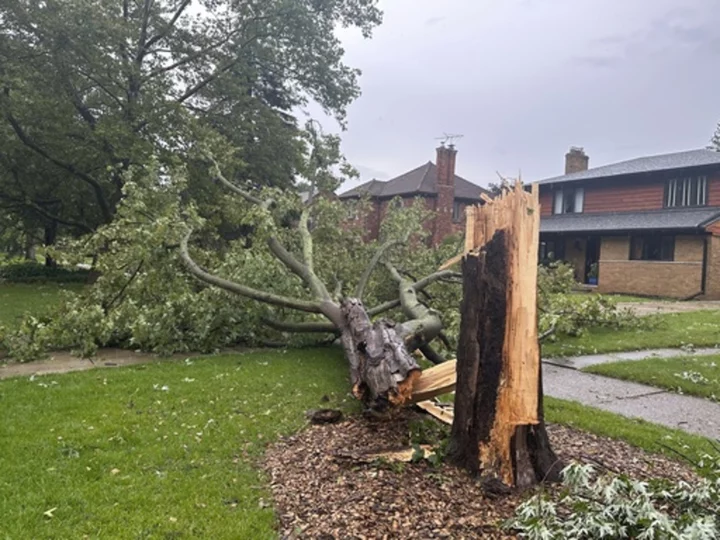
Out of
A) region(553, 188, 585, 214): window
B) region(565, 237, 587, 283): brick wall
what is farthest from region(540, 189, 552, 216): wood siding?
region(565, 237, 587, 283): brick wall

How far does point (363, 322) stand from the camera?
5082 mm

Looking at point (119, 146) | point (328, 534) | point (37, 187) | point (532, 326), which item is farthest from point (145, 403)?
point (37, 187)

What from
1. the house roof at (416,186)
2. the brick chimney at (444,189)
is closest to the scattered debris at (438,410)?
the brick chimney at (444,189)

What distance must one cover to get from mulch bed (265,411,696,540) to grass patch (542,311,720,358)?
4.20m

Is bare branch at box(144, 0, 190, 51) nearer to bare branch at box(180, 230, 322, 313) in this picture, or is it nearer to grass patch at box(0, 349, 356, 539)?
bare branch at box(180, 230, 322, 313)

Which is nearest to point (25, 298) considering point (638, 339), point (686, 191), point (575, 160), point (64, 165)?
point (64, 165)

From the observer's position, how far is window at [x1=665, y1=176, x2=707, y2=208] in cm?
2028

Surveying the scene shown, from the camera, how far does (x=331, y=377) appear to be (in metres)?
5.69

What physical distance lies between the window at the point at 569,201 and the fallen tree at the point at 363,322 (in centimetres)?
1852

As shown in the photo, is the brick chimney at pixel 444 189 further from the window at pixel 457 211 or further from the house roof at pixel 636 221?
the house roof at pixel 636 221

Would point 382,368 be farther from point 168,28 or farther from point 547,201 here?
point 547,201

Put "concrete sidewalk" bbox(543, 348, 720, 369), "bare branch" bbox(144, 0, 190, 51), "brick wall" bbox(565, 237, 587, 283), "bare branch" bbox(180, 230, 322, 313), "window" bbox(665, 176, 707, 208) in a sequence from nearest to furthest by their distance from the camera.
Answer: "bare branch" bbox(180, 230, 322, 313), "concrete sidewalk" bbox(543, 348, 720, 369), "bare branch" bbox(144, 0, 190, 51), "window" bbox(665, 176, 707, 208), "brick wall" bbox(565, 237, 587, 283)

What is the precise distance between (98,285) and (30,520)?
5.15 meters

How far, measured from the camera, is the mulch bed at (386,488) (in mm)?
2408
